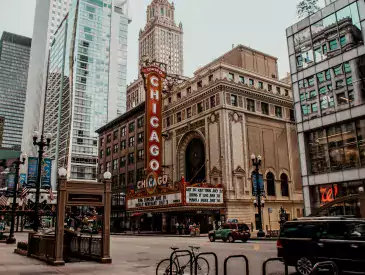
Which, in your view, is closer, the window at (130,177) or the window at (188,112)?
the window at (188,112)

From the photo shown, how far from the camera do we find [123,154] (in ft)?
247

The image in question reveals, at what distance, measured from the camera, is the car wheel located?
11.6 m

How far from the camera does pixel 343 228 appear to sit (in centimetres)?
1125

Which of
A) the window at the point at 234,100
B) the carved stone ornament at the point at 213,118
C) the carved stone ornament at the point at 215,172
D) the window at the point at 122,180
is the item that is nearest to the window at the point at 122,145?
the window at the point at 122,180

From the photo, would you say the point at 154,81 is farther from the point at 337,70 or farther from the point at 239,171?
the point at 337,70

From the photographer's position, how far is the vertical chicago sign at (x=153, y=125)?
52.7 meters

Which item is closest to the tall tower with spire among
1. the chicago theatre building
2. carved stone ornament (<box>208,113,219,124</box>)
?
the chicago theatre building

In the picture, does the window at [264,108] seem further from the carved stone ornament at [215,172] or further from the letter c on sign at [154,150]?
the letter c on sign at [154,150]

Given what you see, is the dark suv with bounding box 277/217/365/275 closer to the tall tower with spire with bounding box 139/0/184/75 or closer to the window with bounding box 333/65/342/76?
the window with bounding box 333/65/342/76

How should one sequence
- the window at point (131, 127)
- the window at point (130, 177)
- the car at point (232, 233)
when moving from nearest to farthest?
the car at point (232, 233)
the window at point (130, 177)
the window at point (131, 127)

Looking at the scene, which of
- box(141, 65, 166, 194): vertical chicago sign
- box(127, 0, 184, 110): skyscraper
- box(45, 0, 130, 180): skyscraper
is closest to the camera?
box(141, 65, 166, 194): vertical chicago sign

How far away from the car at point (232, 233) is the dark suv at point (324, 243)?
57.4 feet

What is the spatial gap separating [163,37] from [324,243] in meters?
163

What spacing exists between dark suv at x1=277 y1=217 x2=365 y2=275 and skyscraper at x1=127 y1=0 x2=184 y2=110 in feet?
497
